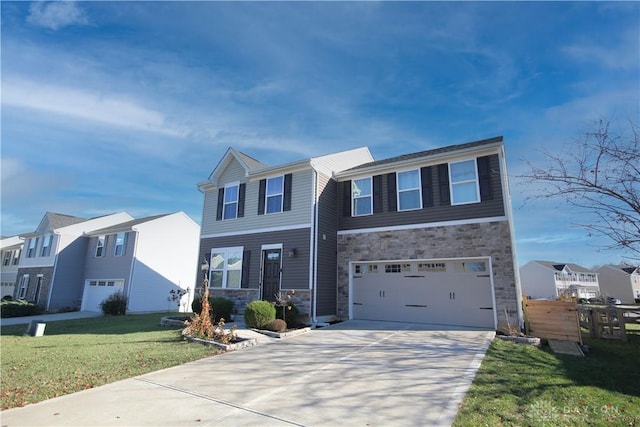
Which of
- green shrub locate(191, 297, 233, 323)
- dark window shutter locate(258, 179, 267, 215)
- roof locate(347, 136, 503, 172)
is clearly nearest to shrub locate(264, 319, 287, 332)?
green shrub locate(191, 297, 233, 323)

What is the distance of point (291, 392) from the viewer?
513cm

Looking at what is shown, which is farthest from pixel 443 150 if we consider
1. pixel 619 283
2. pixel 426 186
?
pixel 619 283

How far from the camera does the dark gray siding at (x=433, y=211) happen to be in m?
11.2

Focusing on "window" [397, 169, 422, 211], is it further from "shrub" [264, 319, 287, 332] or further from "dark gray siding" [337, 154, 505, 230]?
"shrub" [264, 319, 287, 332]

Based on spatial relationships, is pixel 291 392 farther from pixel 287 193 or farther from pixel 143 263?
pixel 143 263

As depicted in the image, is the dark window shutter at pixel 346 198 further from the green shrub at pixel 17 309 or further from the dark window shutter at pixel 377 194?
the green shrub at pixel 17 309

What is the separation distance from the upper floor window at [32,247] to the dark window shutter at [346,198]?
28.2 metres

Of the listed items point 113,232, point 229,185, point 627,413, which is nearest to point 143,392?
point 627,413

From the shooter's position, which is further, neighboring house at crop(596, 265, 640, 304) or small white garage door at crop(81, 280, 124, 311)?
neighboring house at crop(596, 265, 640, 304)

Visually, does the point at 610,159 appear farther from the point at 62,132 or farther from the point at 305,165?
the point at 62,132

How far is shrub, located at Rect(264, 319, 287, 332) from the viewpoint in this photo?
1054 centimetres

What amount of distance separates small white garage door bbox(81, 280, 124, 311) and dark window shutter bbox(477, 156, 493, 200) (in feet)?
73.7

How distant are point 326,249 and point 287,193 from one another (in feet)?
9.43

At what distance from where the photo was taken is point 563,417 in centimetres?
421
